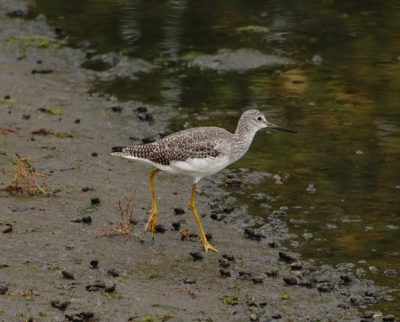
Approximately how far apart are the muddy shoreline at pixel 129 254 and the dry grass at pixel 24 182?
0.12 metres

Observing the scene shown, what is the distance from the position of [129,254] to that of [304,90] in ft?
24.7

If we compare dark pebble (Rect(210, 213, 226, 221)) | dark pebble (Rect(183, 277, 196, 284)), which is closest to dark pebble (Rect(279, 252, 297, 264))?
dark pebble (Rect(183, 277, 196, 284))

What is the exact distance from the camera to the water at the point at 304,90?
13617mm

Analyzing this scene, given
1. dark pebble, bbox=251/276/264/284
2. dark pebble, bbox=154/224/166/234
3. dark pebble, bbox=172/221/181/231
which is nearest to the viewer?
dark pebble, bbox=251/276/264/284

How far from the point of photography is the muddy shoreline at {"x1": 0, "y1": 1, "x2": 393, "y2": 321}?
35.0 ft

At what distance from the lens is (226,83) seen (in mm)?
19078

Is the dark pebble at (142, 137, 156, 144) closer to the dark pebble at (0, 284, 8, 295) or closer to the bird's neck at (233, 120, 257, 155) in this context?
the bird's neck at (233, 120, 257, 155)

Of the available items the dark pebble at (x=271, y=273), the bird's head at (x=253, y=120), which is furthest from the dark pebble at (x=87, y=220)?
the dark pebble at (x=271, y=273)

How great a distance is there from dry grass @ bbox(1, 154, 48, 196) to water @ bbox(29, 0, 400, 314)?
9.97ft

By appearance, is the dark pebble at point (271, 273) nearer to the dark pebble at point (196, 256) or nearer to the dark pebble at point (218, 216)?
the dark pebble at point (196, 256)

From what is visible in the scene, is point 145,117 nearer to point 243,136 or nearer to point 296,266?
point 243,136

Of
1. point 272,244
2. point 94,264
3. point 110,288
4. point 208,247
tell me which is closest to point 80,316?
point 110,288

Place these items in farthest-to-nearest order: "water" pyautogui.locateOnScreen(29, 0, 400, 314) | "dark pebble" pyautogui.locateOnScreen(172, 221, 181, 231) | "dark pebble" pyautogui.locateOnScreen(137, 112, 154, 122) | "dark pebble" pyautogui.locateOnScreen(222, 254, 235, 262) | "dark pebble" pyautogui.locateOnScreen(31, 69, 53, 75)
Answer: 1. "dark pebble" pyautogui.locateOnScreen(31, 69, 53, 75)
2. "dark pebble" pyautogui.locateOnScreen(137, 112, 154, 122)
3. "water" pyautogui.locateOnScreen(29, 0, 400, 314)
4. "dark pebble" pyautogui.locateOnScreen(172, 221, 181, 231)
5. "dark pebble" pyautogui.locateOnScreen(222, 254, 235, 262)

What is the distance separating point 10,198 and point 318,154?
4.94 metres
